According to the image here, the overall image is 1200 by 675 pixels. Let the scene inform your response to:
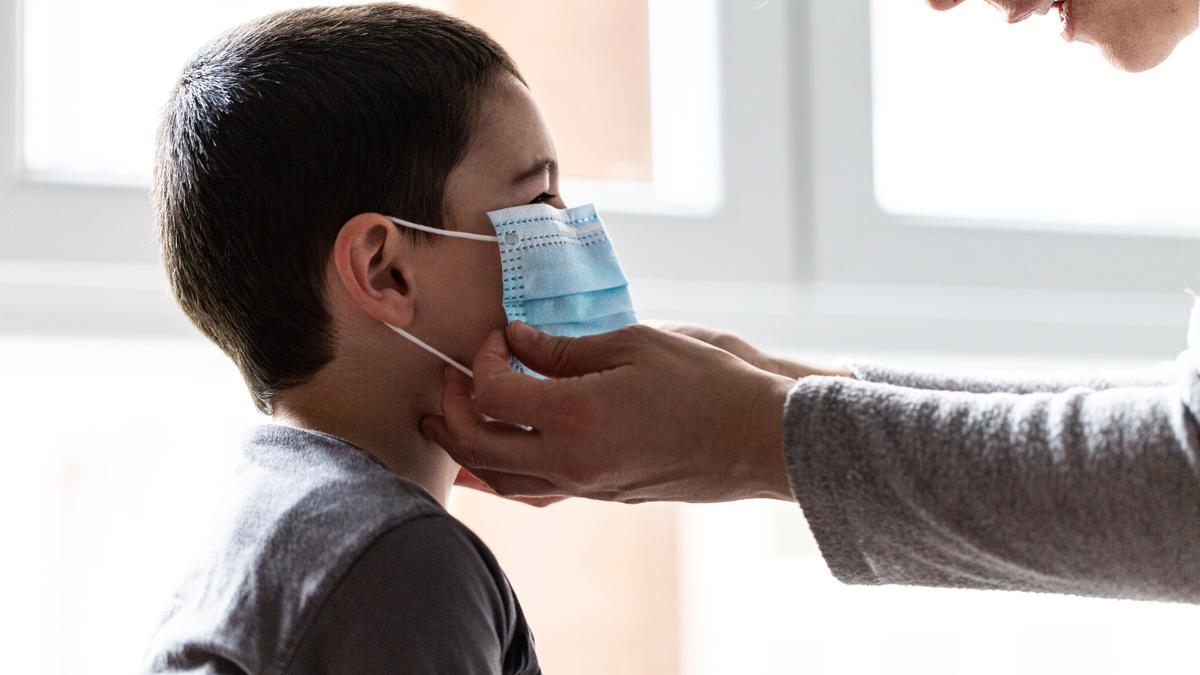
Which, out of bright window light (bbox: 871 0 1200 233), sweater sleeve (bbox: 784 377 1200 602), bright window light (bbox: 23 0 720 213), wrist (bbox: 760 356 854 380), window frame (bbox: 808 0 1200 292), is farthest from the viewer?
bright window light (bbox: 871 0 1200 233)

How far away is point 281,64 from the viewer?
3.54 feet

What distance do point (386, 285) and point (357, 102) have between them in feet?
0.53

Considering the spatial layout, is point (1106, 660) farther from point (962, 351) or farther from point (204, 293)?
point (204, 293)

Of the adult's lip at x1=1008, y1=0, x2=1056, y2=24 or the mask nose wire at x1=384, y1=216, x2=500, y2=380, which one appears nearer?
the mask nose wire at x1=384, y1=216, x2=500, y2=380

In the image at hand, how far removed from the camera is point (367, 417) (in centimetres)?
112

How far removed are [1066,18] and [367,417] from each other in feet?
2.65

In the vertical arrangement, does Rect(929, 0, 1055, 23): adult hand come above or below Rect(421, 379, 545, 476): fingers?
above

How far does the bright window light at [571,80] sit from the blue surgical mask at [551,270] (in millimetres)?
534

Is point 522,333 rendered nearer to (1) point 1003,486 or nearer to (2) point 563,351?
(2) point 563,351

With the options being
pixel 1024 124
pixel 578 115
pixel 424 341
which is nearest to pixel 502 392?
pixel 424 341

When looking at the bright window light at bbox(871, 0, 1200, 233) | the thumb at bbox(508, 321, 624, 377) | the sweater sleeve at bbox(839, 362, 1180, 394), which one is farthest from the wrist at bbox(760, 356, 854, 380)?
the bright window light at bbox(871, 0, 1200, 233)

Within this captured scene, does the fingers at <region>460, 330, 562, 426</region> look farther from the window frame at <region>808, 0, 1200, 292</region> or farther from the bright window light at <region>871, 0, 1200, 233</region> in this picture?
the bright window light at <region>871, 0, 1200, 233</region>

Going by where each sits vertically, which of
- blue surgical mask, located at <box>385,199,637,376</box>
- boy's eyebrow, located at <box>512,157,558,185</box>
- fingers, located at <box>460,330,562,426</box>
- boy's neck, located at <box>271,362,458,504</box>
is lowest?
boy's neck, located at <box>271,362,458,504</box>

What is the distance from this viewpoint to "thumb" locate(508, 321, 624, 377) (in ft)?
3.32
